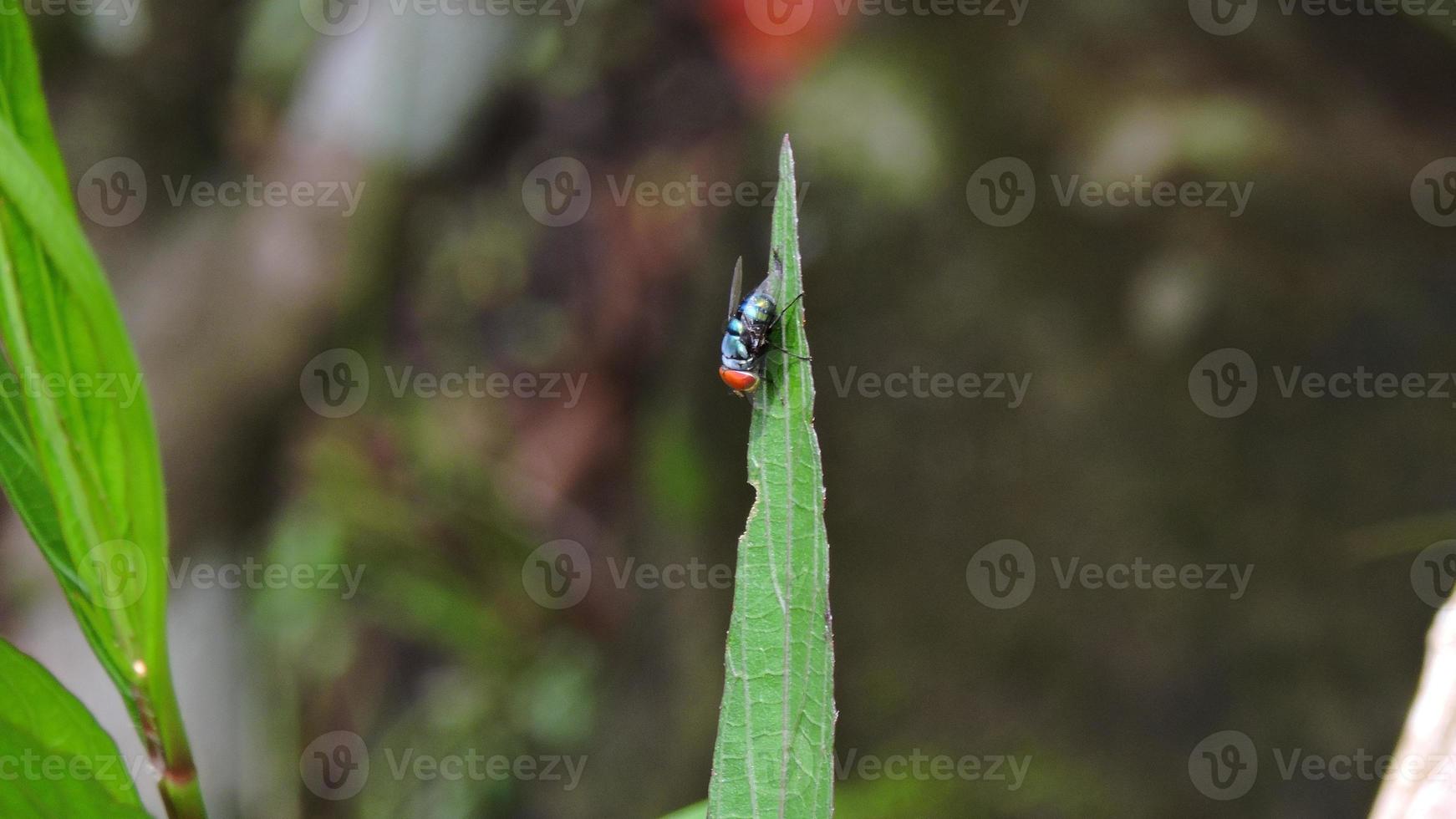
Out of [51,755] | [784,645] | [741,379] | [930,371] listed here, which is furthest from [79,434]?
[930,371]

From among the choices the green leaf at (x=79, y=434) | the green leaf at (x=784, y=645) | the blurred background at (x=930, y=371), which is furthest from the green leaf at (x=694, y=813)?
the blurred background at (x=930, y=371)

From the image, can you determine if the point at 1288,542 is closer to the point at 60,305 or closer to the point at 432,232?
the point at 60,305

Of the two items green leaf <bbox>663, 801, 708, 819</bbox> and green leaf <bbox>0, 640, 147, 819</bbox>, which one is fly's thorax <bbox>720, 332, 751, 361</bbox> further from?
green leaf <bbox>0, 640, 147, 819</bbox>

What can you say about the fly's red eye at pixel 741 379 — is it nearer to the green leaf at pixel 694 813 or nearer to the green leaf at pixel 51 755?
the green leaf at pixel 694 813

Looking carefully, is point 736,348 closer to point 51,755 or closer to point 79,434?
point 79,434

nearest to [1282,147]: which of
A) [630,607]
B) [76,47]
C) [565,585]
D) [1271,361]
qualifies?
[1271,361]

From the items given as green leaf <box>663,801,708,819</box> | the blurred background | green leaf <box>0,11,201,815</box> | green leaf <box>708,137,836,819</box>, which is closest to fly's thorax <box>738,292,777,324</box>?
green leaf <box>708,137,836,819</box>
